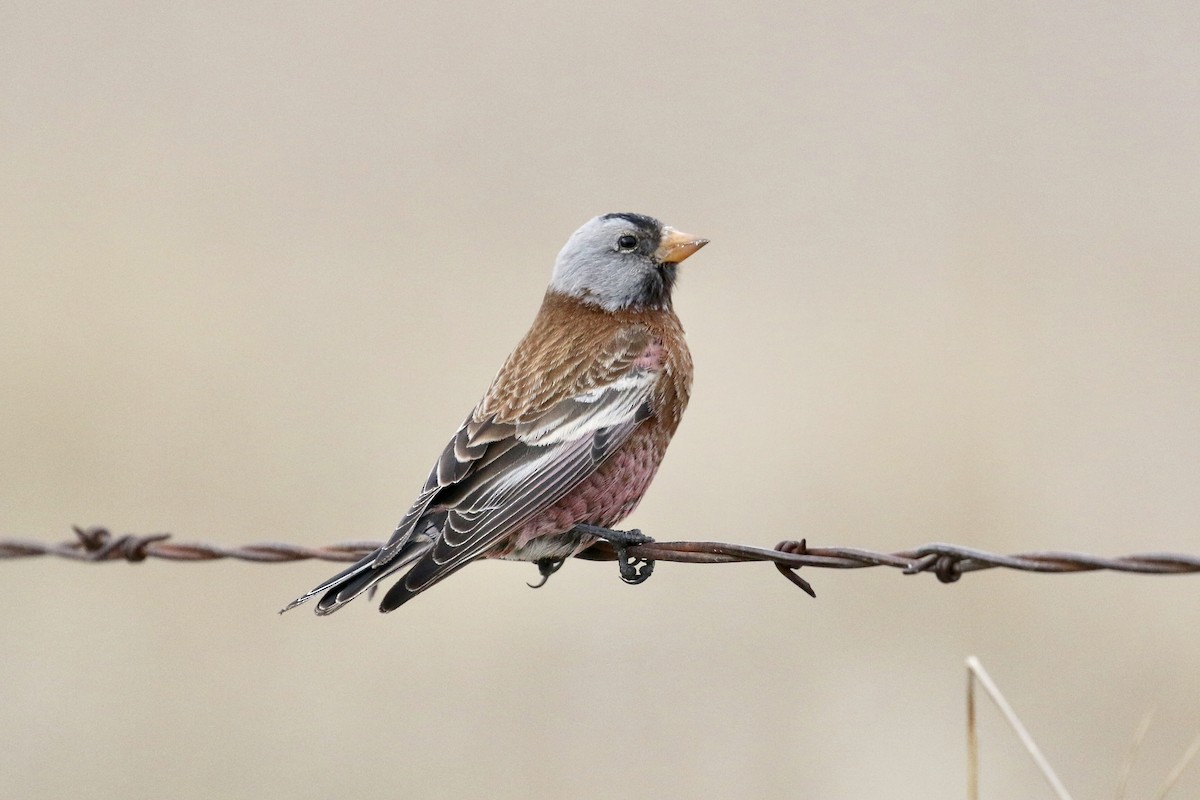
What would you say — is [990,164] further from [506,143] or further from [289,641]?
[289,641]

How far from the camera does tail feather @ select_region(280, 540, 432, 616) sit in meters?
4.79

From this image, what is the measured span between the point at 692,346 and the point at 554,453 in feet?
19.5

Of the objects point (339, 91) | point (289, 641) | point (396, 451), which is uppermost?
point (339, 91)

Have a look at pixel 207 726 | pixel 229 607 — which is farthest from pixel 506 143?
pixel 207 726

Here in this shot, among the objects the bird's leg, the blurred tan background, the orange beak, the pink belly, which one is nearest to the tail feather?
the pink belly

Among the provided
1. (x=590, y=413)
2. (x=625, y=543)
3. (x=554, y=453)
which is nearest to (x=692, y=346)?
(x=590, y=413)

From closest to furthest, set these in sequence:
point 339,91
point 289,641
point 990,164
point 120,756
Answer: point 120,756, point 289,641, point 990,164, point 339,91

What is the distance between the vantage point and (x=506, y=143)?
530 inches

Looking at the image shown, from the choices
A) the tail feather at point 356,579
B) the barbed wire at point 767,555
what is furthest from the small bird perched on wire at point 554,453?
the barbed wire at point 767,555

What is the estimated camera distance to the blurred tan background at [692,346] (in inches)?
331

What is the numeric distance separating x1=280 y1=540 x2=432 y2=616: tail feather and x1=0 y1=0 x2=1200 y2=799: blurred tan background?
10.8ft

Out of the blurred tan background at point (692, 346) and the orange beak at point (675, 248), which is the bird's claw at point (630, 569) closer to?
the orange beak at point (675, 248)

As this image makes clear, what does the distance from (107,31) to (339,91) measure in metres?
2.41

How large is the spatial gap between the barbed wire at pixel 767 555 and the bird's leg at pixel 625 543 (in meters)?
0.06
